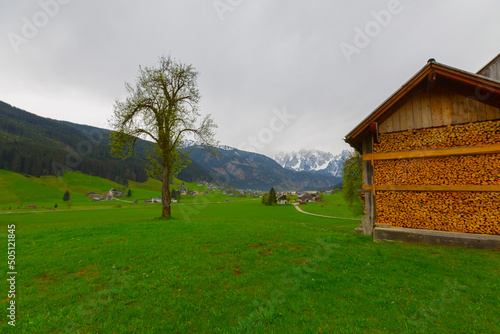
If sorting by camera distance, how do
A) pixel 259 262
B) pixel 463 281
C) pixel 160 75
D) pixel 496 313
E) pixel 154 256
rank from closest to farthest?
pixel 496 313
pixel 463 281
pixel 259 262
pixel 154 256
pixel 160 75

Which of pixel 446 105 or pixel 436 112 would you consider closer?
pixel 446 105

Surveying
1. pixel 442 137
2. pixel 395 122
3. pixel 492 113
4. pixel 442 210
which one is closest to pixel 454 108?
pixel 492 113

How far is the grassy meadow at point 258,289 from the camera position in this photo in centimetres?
482

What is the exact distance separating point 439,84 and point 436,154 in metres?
3.87

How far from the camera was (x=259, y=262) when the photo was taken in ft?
27.8

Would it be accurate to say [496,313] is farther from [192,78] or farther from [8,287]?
[192,78]

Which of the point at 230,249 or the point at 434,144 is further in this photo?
the point at 434,144

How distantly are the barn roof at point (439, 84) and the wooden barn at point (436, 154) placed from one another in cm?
3

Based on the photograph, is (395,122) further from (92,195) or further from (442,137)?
(92,195)

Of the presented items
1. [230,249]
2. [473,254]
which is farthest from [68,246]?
[473,254]

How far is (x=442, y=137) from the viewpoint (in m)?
11.0

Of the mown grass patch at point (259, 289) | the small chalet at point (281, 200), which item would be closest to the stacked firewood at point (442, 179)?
the mown grass patch at point (259, 289)

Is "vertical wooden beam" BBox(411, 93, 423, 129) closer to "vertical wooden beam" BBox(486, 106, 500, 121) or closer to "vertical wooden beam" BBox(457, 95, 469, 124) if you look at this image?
"vertical wooden beam" BBox(457, 95, 469, 124)

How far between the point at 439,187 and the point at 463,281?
229 inches
